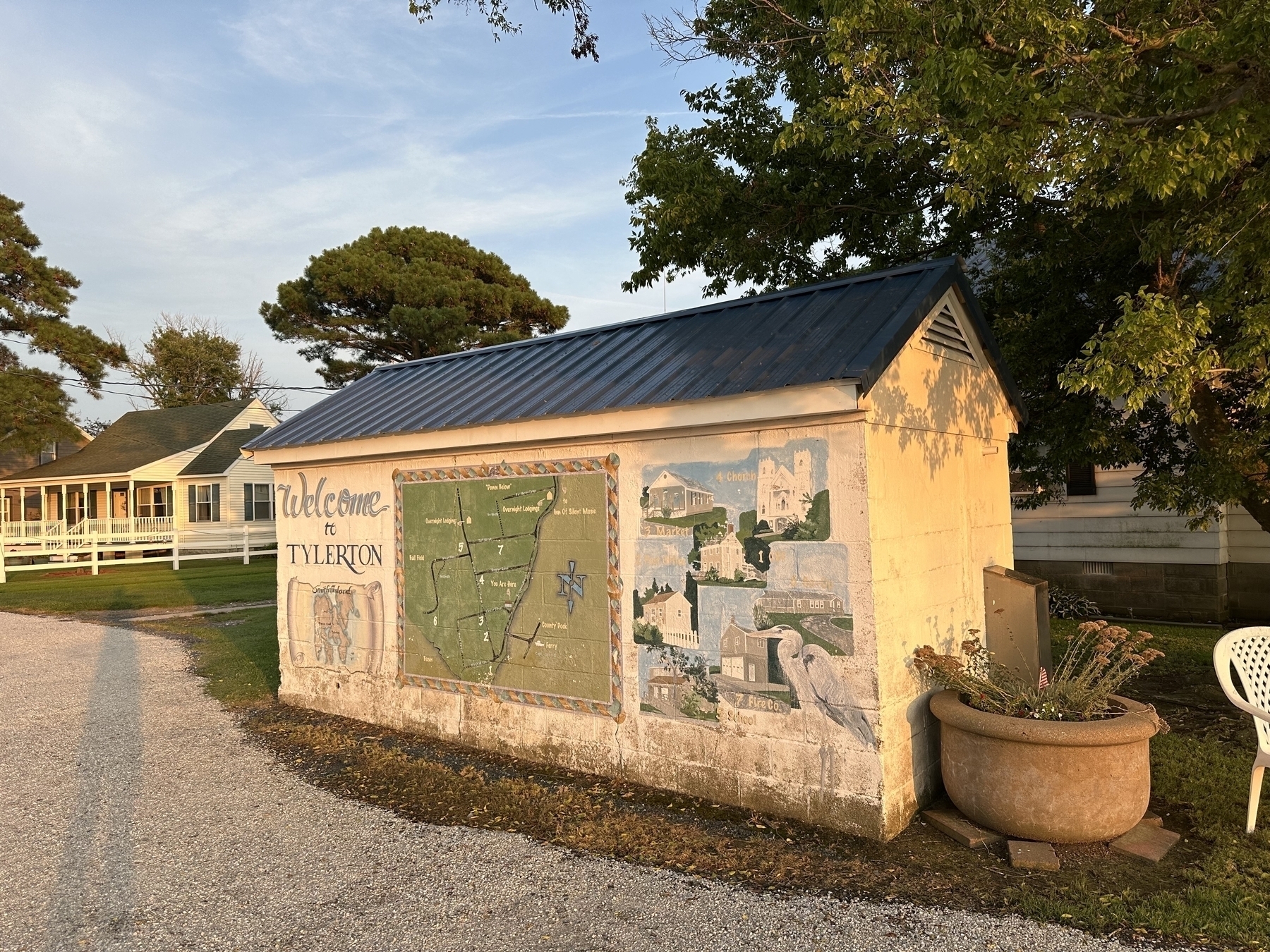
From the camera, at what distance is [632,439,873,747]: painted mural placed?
4.85 metres

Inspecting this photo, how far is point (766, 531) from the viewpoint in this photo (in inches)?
200

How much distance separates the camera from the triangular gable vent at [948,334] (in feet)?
18.7

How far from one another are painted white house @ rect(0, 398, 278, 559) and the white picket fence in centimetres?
8

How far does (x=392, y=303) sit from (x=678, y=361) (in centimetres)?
2806

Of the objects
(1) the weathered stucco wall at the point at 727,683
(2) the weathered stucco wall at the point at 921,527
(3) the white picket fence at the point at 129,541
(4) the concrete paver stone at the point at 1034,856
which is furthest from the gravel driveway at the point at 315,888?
(3) the white picket fence at the point at 129,541

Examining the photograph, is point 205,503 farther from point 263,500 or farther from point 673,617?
point 673,617

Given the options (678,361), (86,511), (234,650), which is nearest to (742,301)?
(678,361)

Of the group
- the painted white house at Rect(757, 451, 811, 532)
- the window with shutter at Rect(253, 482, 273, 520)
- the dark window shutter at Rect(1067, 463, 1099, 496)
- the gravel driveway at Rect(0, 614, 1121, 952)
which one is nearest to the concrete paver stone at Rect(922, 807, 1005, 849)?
the gravel driveway at Rect(0, 614, 1121, 952)

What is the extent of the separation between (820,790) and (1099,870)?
1.48 meters

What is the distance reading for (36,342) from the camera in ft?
94.5

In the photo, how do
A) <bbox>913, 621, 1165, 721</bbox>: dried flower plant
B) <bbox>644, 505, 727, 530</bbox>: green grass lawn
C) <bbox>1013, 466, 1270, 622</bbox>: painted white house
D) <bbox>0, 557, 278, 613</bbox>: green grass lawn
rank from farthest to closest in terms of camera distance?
1. <bbox>0, 557, 278, 613</bbox>: green grass lawn
2. <bbox>1013, 466, 1270, 622</bbox>: painted white house
3. <bbox>644, 505, 727, 530</bbox>: green grass lawn
4. <bbox>913, 621, 1165, 721</bbox>: dried flower plant

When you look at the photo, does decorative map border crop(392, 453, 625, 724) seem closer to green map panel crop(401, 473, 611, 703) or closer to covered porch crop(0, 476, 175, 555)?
green map panel crop(401, 473, 611, 703)

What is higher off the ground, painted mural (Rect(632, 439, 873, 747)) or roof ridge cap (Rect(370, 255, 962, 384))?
roof ridge cap (Rect(370, 255, 962, 384))

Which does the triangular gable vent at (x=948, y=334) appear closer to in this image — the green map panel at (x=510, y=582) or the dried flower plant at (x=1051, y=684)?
the dried flower plant at (x=1051, y=684)
